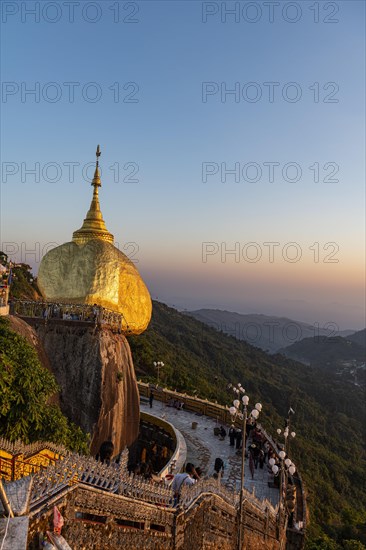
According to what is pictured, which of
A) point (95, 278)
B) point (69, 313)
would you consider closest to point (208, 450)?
point (69, 313)

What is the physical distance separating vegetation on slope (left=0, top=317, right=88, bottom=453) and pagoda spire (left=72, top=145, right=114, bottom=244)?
1041cm

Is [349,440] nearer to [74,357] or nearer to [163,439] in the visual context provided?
[163,439]

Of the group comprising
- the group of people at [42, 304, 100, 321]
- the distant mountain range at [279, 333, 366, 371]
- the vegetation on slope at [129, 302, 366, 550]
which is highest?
the group of people at [42, 304, 100, 321]

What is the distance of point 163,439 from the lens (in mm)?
20797

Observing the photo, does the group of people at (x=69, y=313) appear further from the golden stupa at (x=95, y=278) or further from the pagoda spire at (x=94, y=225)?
the pagoda spire at (x=94, y=225)

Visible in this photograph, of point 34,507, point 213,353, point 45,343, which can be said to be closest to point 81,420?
point 45,343

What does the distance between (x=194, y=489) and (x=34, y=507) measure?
514cm

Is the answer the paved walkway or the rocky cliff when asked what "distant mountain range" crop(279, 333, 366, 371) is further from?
the rocky cliff

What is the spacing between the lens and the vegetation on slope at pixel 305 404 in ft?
87.2

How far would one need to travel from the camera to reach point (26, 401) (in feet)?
32.8

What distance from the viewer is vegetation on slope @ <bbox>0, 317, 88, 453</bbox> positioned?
9.63 meters

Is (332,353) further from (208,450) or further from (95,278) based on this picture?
(95,278)

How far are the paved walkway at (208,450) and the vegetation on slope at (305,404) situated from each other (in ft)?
13.1

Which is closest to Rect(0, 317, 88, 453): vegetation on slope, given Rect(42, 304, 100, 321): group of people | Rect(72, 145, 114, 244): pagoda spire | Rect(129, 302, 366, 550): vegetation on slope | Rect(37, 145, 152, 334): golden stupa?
Rect(42, 304, 100, 321): group of people
